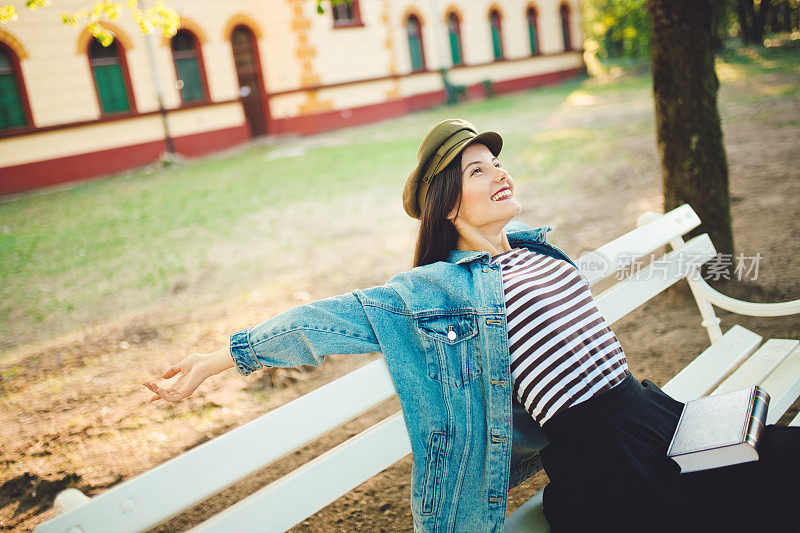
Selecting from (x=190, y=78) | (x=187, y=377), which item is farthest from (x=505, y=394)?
(x=190, y=78)

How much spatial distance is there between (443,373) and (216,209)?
8561 millimetres

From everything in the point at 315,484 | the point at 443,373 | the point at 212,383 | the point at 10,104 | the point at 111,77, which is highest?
the point at 111,77

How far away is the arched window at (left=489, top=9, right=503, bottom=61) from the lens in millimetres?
24969

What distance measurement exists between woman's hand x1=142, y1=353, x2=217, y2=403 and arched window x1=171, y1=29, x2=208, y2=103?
1672 cm

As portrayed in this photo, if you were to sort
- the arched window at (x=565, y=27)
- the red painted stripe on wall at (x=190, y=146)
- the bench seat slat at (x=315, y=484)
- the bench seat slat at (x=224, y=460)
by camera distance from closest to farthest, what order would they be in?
the bench seat slat at (x=224, y=460) < the bench seat slat at (x=315, y=484) < the red painted stripe on wall at (x=190, y=146) < the arched window at (x=565, y=27)

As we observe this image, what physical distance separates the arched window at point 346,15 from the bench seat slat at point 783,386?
1889cm

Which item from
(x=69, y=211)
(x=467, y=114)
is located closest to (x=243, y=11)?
(x=467, y=114)

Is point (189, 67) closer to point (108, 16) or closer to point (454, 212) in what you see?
point (108, 16)

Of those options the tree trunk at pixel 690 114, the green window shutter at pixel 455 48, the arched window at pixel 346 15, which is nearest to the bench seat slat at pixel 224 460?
the tree trunk at pixel 690 114

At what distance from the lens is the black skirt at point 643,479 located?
5.24 ft

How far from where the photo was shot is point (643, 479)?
169 centimetres

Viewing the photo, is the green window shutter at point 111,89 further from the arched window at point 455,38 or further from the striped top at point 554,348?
the striped top at point 554,348

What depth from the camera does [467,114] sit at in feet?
60.8

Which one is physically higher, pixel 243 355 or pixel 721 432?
pixel 243 355
